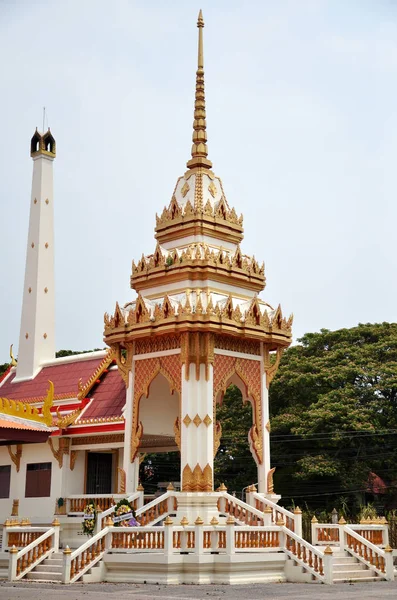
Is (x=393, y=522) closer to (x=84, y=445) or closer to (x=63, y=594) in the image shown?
(x=84, y=445)

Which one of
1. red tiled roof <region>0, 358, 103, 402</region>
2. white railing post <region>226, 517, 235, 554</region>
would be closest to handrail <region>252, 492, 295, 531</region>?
white railing post <region>226, 517, 235, 554</region>

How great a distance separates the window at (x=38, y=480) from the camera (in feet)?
77.9

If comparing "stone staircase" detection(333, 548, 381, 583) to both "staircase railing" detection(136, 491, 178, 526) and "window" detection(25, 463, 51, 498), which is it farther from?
"window" detection(25, 463, 51, 498)

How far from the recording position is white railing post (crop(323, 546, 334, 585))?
55.6ft

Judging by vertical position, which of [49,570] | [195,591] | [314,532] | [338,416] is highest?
[338,416]

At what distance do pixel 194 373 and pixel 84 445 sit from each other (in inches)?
204

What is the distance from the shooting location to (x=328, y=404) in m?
34.8

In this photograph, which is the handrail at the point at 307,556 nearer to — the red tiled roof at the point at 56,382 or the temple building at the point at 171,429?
the temple building at the point at 171,429

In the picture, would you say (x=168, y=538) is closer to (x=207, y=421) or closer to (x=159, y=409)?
(x=207, y=421)

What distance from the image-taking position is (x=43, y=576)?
17.6 meters

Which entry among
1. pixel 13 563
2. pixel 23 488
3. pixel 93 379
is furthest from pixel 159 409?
pixel 13 563

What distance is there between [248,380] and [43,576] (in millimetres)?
6717

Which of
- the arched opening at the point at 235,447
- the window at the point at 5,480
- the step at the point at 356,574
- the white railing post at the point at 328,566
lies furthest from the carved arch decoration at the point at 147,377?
the arched opening at the point at 235,447

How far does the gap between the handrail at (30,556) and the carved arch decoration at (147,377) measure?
125 inches
